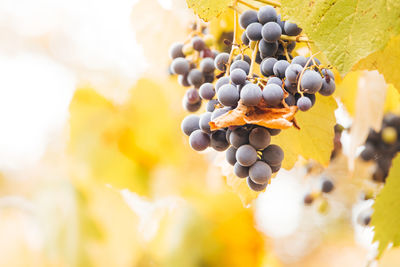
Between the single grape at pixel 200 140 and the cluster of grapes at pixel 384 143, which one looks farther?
the cluster of grapes at pixel 384 143

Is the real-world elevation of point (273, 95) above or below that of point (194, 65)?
above

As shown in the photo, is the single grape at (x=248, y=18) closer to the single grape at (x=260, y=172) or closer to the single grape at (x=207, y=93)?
the single grape at (x=207, y=93)

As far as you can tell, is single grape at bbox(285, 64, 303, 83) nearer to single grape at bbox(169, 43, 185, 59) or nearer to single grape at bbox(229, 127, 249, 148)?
single grape at bbox(229, 127, 249, 148)

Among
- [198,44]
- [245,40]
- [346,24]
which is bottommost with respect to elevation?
[198,44]

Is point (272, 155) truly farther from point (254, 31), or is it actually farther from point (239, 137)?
point (254, 31)

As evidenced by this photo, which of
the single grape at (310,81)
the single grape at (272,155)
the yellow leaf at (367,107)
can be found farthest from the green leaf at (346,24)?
the yellow leaf at (367,107)

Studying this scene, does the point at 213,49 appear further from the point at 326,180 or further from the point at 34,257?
the point at 34,257

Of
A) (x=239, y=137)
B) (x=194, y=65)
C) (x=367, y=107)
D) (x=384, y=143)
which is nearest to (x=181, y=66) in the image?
(x=194, y=65)

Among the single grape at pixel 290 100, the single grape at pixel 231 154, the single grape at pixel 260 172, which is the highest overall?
the single grape at pixel 290 100
